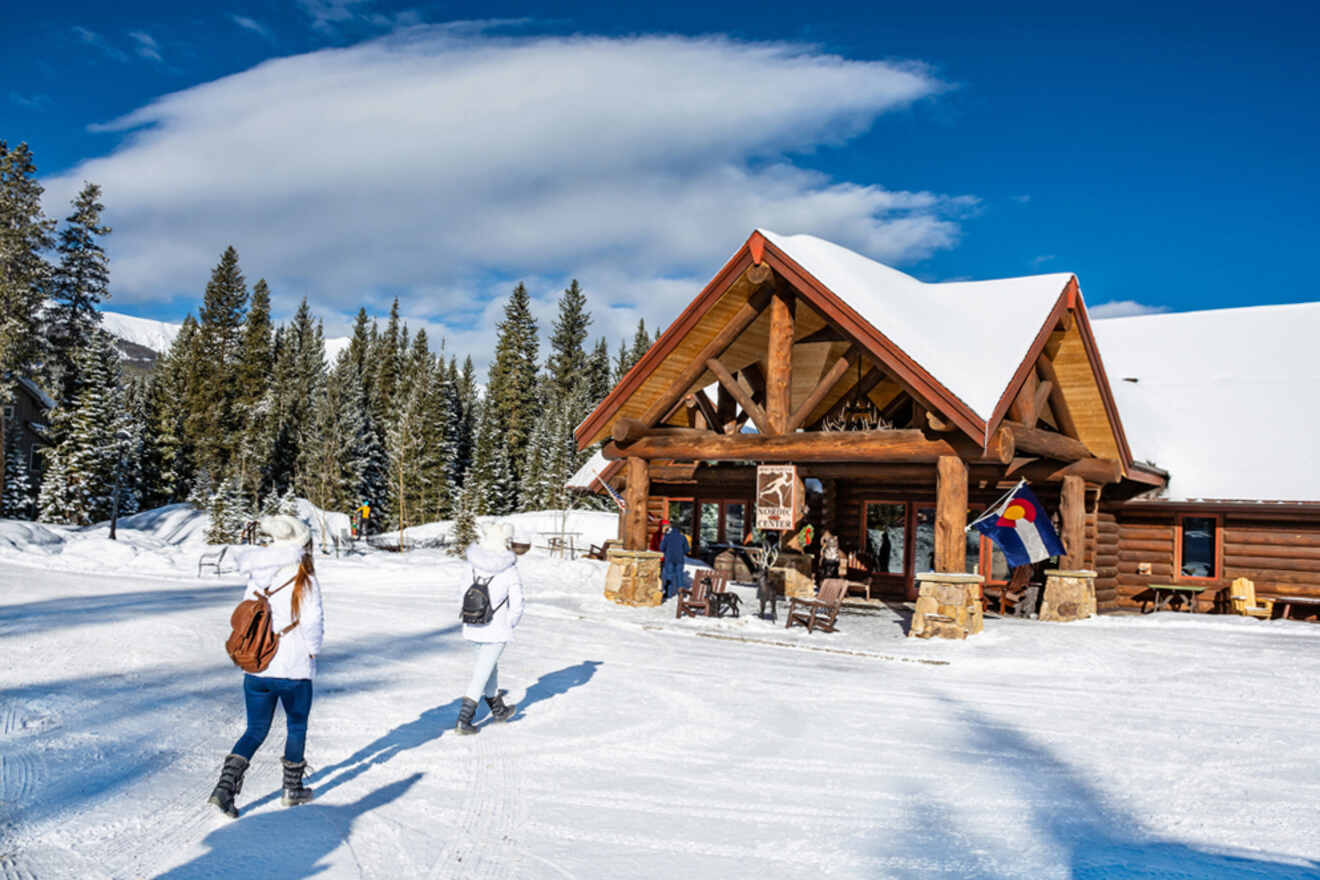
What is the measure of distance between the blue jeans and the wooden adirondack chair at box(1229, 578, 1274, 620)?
18.5m

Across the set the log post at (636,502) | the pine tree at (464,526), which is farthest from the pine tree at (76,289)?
the log post at (636,502)

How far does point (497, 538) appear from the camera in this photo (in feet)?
25.0

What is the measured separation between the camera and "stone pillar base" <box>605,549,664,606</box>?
683 inches

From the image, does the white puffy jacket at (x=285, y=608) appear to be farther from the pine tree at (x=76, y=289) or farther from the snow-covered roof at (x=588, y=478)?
the pine tree at (x=76, y=289)

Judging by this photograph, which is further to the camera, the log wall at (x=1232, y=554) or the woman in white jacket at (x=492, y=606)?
the log wall at (x=1232, y=554)

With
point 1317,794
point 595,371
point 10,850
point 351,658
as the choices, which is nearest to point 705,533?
point 351,658

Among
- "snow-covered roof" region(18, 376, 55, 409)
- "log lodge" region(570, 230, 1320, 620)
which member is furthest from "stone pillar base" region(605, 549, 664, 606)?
"snow-covered roof" region(18, 376, 55, 409)

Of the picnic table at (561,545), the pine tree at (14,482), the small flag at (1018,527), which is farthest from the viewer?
the pine tree at (14,482)

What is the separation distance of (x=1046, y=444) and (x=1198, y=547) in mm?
6534

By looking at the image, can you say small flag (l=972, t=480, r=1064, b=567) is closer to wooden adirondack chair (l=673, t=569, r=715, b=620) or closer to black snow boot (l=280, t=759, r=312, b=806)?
wooden adirondack chair (l=673, t=569, r=715, b=620)

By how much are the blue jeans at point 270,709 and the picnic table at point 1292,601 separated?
60.4 feet

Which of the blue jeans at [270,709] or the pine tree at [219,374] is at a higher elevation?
the pine tree at [219,374]

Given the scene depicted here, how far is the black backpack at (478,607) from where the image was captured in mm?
7383

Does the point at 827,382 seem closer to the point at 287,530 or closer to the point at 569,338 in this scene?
the point at 287,530
